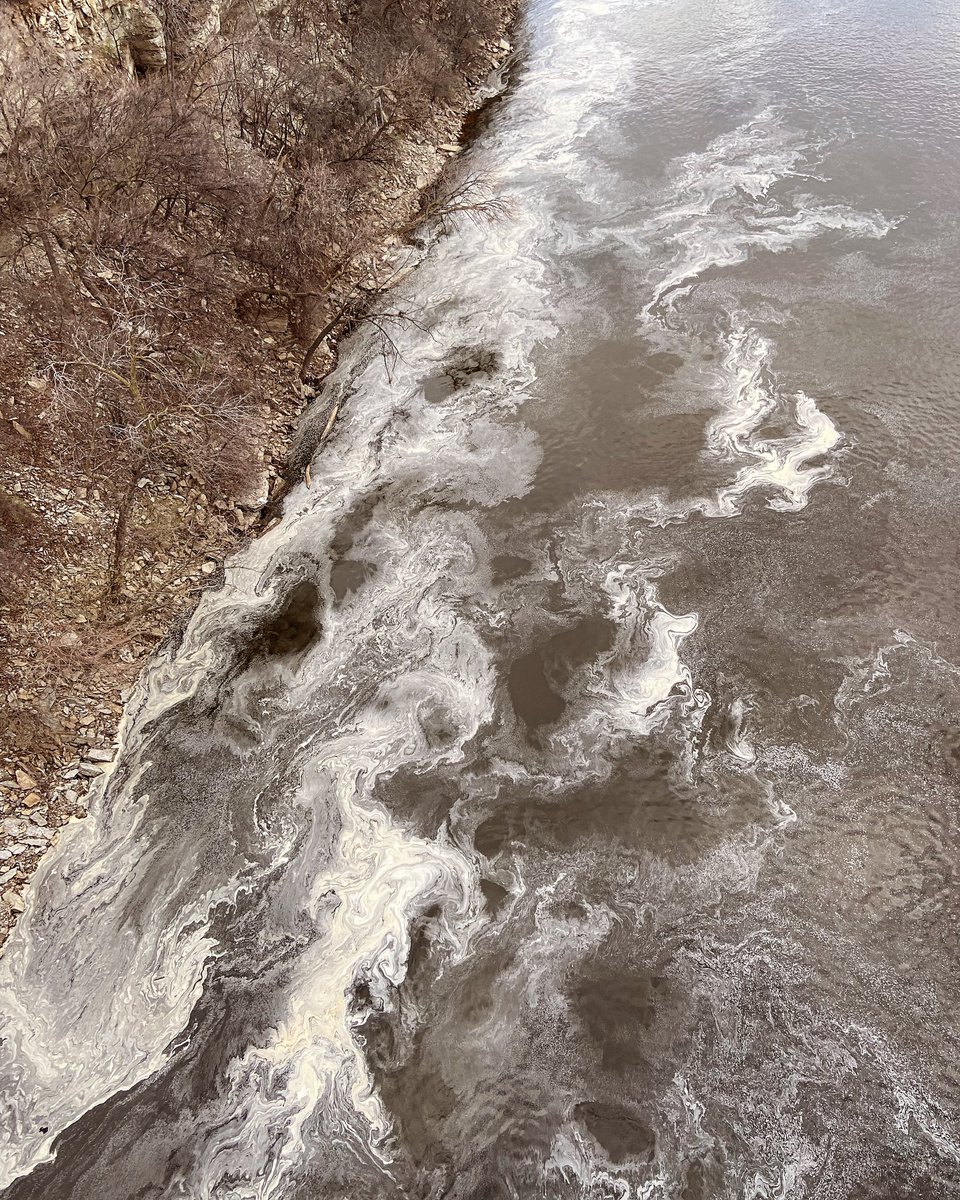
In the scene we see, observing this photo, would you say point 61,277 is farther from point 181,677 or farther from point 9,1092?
point 9,1092

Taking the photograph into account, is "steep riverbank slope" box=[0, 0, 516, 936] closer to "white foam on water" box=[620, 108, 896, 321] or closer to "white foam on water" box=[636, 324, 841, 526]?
"white foam on water" box=[620, 108, 896, 321]

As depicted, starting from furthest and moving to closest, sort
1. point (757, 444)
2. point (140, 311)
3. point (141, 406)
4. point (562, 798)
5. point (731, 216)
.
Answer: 1. point (731, 216)
2. point (757, 444)
3. point (140, 311)
4. point (141, 406)
5. point (562, 798)

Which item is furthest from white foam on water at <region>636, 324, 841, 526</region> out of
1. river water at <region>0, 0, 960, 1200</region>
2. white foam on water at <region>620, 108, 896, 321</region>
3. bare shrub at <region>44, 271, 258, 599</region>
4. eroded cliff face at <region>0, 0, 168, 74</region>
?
eroded cliff face at <region>0, 0, 168, 74</region>

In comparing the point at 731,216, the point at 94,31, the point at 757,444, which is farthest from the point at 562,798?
the point at 94,31

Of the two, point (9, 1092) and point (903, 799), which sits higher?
point (9, 1092)

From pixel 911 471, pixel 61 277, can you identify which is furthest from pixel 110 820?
pixel 911 471

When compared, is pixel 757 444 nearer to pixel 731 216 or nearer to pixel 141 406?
pixel 731 216
